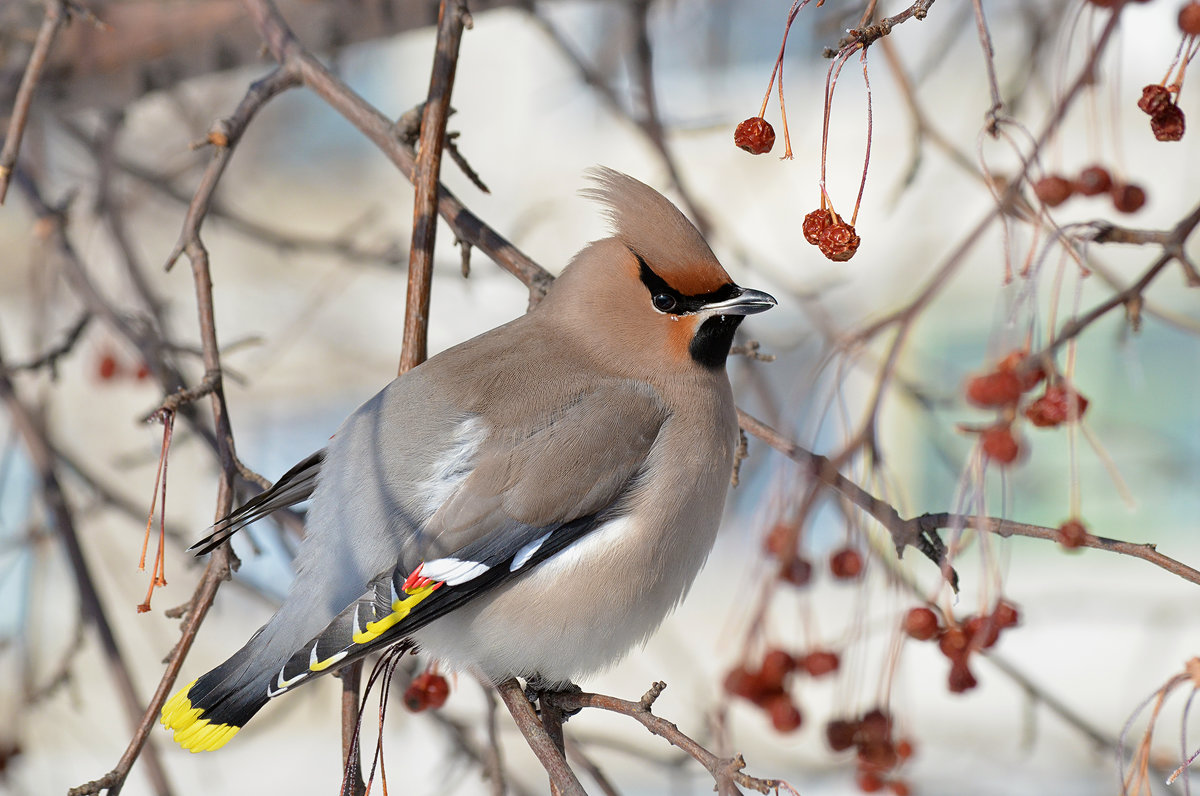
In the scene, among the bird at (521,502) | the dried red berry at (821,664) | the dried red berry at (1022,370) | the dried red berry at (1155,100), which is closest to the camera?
the dried red berry at (1022,370)

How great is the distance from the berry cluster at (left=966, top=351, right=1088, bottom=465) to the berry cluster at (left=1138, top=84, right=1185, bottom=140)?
317 mm

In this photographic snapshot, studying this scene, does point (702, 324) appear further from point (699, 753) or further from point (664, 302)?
point (699, 753)

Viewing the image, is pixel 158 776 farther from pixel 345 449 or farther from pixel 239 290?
pixel 239 290

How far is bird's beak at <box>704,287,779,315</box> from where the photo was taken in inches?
78.8

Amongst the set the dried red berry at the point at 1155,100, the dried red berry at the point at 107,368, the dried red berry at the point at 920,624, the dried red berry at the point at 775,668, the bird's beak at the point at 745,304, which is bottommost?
the dried red berry at the point at 920,624

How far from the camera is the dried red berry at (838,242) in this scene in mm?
1520

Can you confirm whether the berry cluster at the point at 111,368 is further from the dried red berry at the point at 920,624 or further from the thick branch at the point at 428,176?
the dried red berry at the point at 920,624

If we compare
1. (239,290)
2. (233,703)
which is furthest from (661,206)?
(239,290)

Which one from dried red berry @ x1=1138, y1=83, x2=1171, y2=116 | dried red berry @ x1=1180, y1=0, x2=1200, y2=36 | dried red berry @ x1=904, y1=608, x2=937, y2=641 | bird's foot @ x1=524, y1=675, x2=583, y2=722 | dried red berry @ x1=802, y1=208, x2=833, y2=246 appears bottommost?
dried red berry @ x1=904, y1=608, x2=937, y2=641

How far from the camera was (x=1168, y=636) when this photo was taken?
6.35 m

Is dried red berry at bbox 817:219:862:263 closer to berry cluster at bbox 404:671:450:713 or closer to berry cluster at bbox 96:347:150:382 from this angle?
berry cluster at bbox 404:671:450:713

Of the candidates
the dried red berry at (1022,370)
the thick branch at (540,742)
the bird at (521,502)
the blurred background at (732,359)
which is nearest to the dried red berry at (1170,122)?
the dried red berry at (1022,370)

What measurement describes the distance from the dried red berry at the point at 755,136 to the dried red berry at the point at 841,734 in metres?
0.80

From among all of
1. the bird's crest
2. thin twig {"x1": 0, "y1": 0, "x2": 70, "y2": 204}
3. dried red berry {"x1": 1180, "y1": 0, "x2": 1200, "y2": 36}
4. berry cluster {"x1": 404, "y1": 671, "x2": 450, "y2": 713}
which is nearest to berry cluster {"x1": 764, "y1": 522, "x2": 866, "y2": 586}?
the bird's crest
